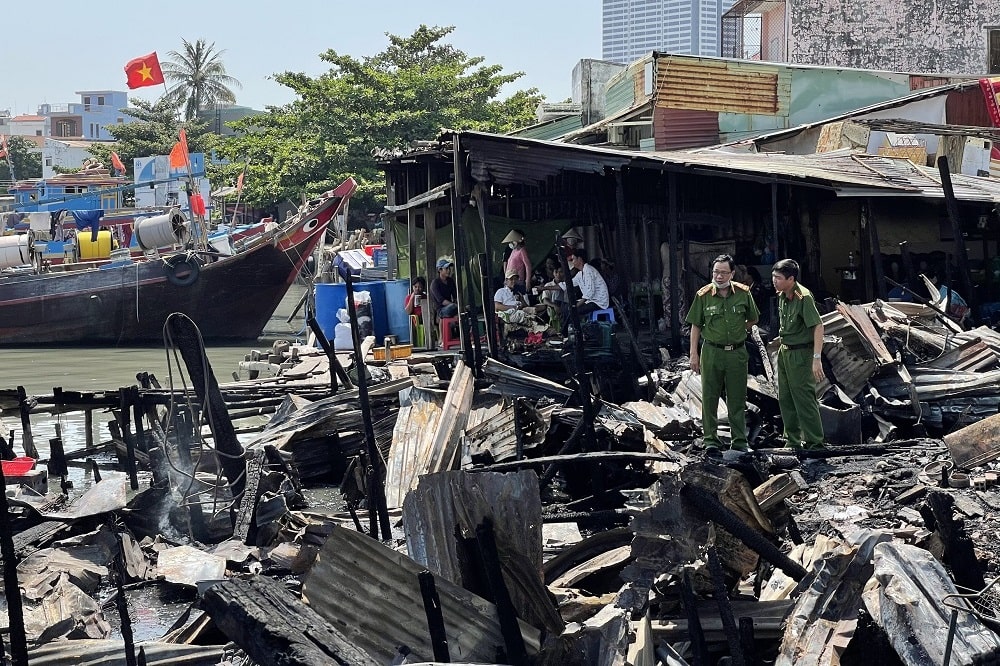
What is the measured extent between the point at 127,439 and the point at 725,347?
554cm

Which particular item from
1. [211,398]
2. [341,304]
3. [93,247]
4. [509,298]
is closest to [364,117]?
[93,247]

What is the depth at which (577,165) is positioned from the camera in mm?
13617

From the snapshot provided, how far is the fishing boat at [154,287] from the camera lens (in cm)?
3025

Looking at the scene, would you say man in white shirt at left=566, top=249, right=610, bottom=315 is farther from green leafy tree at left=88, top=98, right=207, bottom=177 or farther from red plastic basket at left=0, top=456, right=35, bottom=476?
green leafy tree at left=88, top=98, right=207, bottom=177

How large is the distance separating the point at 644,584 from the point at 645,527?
0.92 feet

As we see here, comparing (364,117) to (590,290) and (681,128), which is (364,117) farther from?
→ (590,290)

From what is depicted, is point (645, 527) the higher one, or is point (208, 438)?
point (645, 527)

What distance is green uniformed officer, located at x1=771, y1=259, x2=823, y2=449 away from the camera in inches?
362

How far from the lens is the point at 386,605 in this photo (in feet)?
17.8

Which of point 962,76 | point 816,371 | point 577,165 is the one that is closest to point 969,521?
point 816,371

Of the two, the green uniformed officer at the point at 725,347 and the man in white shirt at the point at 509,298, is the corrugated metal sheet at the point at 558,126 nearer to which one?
the man in white shirt at the point at 509,298

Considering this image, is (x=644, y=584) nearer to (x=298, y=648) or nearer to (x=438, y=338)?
(x=298, y=648)

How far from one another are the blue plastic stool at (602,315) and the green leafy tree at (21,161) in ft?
218

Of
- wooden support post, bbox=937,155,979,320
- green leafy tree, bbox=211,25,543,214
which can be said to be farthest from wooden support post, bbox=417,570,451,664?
green leafy tree, bbox=211,25,543,214
